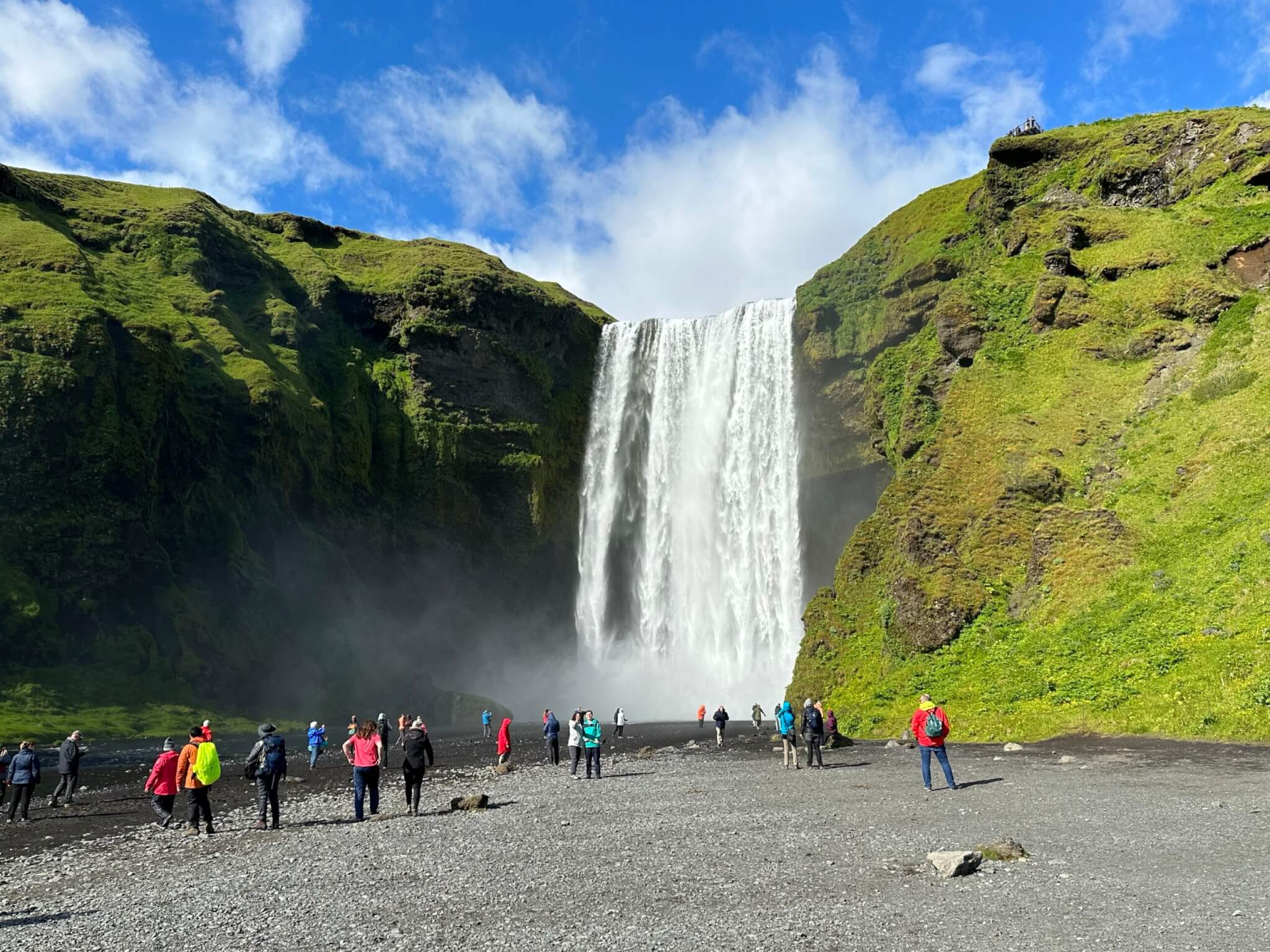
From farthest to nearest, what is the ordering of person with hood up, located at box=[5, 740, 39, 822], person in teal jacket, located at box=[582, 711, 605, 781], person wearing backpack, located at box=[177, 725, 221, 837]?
person in teal jacket, located at box=[582, 711, 605, 781] < person with hood up, located at box=[5, 740, 39, 822] < person wearing backpack, located at box=[177, 725, 221, 837]

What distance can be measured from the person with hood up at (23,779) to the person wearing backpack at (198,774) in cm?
699

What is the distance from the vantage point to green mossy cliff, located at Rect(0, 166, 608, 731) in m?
52.6

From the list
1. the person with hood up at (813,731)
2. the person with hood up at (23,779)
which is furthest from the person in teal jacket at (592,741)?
the person with hood up at (23,779)

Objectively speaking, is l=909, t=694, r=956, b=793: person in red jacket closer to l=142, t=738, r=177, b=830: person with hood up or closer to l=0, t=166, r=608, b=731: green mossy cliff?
l=142, t=738, r=177, b=830: person with hood up

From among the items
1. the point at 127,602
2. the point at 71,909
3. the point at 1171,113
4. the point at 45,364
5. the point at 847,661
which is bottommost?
the point at 71,909

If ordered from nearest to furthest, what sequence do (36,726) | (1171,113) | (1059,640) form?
(1059,640), (36,726), (1171,113)

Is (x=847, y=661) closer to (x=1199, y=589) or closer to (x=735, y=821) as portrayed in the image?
(x=1199, y=589)

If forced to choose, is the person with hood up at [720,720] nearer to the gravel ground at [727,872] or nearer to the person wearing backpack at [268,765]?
the gravel ground at [727,872]

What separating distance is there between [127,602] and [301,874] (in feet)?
162

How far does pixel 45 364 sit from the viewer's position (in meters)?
53.8

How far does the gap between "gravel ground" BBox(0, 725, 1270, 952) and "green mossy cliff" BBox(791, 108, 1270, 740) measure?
234 inches

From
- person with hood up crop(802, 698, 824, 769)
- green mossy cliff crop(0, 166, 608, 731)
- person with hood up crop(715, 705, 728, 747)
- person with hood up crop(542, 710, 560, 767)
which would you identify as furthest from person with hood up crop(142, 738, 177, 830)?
green mossy cliff crop(0, 166, 608, 731)

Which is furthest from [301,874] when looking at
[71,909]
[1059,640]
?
[1059,640]

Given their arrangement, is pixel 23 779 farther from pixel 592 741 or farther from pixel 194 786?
pixel 592 741
